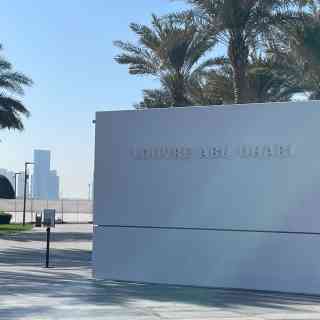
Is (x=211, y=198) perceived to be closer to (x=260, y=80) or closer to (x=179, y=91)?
(x=260, y=80)

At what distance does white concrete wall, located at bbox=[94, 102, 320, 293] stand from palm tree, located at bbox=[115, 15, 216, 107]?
Answer: 9342mm

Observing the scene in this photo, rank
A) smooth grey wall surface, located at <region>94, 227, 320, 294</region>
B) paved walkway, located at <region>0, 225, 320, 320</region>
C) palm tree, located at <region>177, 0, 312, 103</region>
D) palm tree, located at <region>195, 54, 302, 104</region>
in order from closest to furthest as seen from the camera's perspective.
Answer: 1. paved walkway, located at <region>0, 225, 320, 320</region>
2. smooth grey wall surface, located at <region>94, 227, 320, 294</region>
3. palm tree, located at <region>177, 0, 312, 103</region>
4. palm tree, located at <region>195, 54, 302, 104</region>

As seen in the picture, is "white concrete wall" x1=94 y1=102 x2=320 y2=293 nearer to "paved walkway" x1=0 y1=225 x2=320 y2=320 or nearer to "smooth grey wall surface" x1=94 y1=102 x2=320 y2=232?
"smooth grey wall surface" x1=94 y1=102 x2=320 y2=232

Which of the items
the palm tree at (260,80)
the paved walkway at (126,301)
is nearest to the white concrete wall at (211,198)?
the paved walkway at (126,301)

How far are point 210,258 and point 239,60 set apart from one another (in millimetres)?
9856

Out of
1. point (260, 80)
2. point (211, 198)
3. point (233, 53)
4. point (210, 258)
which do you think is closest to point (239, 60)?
point (233, 53)

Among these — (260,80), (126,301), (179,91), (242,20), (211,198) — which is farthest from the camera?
(179,91)

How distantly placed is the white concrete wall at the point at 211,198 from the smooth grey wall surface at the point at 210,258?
19 mm

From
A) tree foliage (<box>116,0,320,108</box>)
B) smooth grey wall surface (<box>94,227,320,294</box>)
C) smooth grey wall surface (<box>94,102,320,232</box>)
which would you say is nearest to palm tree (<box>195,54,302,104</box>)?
tree foliage (<box>116,0,320,108</box>)

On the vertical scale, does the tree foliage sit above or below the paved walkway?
above

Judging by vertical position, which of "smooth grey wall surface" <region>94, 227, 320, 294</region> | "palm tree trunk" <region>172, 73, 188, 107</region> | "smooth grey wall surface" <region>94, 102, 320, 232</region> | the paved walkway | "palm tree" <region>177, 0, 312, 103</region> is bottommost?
the paved walkway

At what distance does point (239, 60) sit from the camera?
76.3 feet

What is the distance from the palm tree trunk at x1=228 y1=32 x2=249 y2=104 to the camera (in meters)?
23.0

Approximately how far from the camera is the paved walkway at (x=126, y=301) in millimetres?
11156
